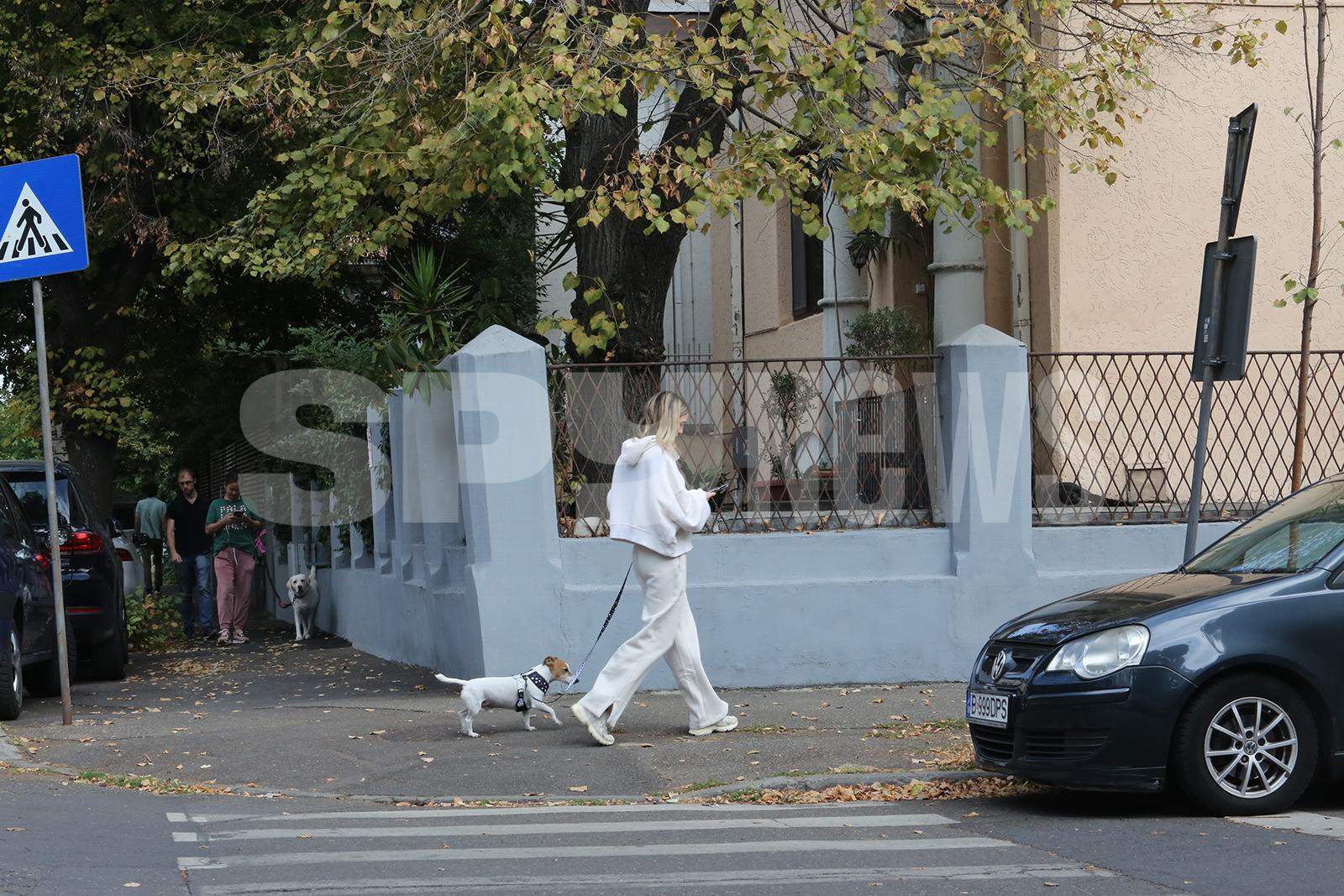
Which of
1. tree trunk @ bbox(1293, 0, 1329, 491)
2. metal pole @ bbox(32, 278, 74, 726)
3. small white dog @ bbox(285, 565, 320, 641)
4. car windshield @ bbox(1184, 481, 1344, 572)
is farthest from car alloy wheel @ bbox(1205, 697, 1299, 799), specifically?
small white dog @ bbox(285, 565, 320, 641)

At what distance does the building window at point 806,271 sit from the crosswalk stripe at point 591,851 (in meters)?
14.2

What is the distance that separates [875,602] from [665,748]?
288 cm

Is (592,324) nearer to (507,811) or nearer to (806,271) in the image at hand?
(507,811)

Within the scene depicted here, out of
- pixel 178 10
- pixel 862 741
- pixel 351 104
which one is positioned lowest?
pixel 862 741

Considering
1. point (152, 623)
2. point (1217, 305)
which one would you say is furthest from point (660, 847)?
point (152, 623)

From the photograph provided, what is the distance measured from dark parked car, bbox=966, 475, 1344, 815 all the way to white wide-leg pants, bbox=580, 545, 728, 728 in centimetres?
246

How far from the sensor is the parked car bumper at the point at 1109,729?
6.87 m

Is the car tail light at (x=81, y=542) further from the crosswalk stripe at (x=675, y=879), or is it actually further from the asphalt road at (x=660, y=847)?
the crosswalk stripe at (x=675, y=879)

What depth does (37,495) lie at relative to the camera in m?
13.9

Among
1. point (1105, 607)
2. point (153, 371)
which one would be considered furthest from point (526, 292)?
point (1105, 607)

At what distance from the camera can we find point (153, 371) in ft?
78.6

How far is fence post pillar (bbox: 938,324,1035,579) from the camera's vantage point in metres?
11.6

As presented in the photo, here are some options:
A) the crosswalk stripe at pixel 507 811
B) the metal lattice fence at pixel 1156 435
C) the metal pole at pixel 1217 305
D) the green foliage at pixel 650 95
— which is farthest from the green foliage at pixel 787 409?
the crosswalk stripe at pixel 507 811

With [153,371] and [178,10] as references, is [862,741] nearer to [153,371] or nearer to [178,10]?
[178,10]
